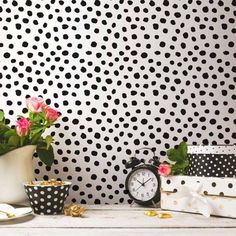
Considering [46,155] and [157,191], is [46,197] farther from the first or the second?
[157,191]

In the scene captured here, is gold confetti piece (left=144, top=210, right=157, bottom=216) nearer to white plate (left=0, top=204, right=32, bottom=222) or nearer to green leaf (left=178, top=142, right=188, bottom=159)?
green leaf (left=178, top=142, right=188, bottom=159)

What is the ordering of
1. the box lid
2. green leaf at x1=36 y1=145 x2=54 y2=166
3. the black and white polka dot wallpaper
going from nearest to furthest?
the box lid, green leaf at x1=36 y1=145 x2=54 y2=166, the black and white polka dot wallpaper

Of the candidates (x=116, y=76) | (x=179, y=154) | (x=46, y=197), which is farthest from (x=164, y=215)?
(x=116, y=76)

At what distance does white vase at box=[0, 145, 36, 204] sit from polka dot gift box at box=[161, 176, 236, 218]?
456mm

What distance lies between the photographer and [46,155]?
1424 millimetres

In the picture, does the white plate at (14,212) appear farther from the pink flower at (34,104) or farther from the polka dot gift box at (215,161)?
the polka dot gift box at (215,161)

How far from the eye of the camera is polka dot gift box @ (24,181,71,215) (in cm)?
121

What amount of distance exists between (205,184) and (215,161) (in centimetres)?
8

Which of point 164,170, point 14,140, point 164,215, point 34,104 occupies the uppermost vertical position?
point 34,104

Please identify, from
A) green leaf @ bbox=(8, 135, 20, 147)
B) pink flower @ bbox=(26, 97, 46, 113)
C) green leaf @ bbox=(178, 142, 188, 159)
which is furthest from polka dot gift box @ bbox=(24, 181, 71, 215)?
green leaf @ bbox=(178, 142, 188, 159)

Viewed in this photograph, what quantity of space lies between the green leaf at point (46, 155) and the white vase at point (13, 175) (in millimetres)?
73

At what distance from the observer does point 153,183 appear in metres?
1.37

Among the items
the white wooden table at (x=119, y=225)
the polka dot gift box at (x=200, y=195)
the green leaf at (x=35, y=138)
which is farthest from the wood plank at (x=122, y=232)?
the green leaf at (x=35, y=138)

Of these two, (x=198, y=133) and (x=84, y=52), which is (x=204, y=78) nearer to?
(x=198, y=133)
